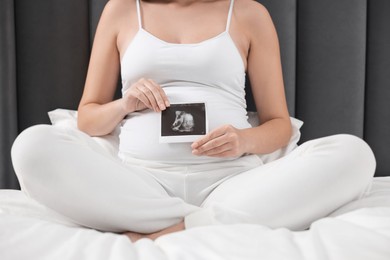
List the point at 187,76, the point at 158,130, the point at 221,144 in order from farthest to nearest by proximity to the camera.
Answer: the point at 187,76
the point at 158,130
the point at 221,144

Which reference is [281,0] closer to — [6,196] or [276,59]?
[276,59]

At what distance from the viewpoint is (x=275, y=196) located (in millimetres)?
1063

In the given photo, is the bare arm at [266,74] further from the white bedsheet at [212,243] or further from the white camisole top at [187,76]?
the white bedsheet at [212,243]

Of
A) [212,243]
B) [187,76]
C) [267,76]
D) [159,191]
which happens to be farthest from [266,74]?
[212,243]

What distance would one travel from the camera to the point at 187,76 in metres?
1.43

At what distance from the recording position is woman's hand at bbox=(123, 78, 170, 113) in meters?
1.27

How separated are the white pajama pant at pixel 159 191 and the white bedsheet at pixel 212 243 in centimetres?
14

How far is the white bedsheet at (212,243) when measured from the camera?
0.77 meters

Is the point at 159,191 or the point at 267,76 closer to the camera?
the point at 159,191

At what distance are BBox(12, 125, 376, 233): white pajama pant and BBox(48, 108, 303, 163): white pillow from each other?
0.30 metres

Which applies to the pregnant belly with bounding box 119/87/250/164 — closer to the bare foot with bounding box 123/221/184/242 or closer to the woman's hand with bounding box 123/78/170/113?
the woman's hand with bounding box 123/78/170/113

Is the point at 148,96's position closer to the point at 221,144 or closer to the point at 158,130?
the point at 158,130

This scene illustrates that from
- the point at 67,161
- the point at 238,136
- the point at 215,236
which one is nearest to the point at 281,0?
the point at 238,136

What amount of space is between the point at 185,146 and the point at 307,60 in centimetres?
70
